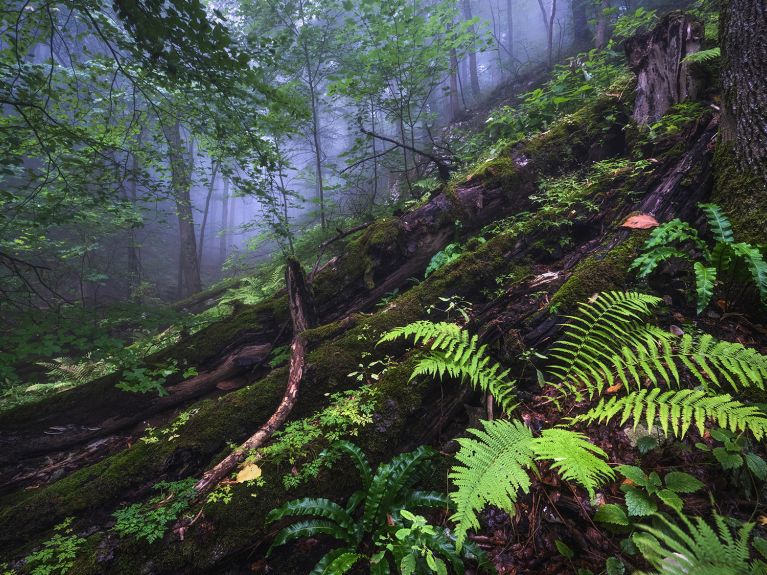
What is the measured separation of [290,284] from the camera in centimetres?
500

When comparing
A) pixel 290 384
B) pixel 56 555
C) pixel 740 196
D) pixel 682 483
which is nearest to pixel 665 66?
pixel 740 196

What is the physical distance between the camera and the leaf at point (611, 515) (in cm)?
182

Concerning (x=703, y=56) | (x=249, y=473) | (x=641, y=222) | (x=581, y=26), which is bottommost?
(x=249, y=473)

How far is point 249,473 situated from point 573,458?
8.23 feet

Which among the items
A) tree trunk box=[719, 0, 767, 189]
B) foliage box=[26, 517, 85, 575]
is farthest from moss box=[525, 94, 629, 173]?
foliage box=[26, 517, 85, 575]

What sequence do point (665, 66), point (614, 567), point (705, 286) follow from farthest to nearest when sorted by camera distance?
point (665, 66) → point (705, 286) → point (614, 567)

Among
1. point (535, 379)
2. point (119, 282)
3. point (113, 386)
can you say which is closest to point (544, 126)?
point (535, 379)

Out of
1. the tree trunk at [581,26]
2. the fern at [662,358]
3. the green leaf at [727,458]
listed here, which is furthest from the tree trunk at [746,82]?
the tree trunk at [581,26]

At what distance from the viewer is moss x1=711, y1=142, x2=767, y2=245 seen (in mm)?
3014

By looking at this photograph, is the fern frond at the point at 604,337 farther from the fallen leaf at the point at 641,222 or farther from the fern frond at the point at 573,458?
the fallen leaf at the point at 641,222

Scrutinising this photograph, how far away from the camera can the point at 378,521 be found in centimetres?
244

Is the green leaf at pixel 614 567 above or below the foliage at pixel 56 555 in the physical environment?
above

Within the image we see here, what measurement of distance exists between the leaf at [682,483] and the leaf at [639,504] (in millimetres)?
146

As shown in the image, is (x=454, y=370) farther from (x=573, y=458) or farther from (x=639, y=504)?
(x=639, y=504)
